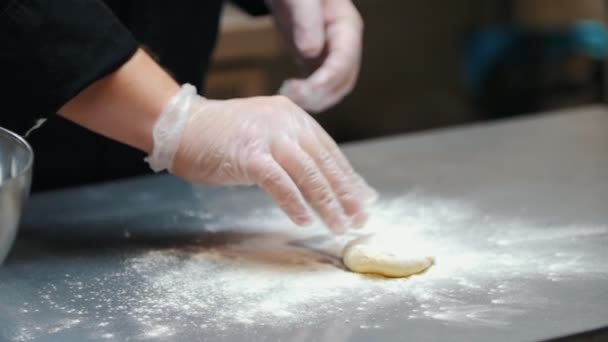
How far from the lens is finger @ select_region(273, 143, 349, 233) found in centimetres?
92

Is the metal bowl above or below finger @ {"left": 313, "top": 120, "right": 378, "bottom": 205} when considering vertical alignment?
below

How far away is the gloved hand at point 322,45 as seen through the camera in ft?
3.72

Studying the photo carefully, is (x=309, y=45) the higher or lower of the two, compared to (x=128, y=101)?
higher

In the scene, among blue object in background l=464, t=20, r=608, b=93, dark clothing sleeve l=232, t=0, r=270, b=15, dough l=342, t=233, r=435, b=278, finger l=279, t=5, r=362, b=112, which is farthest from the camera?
blue object in background l=464, t=20, r=608, b=93

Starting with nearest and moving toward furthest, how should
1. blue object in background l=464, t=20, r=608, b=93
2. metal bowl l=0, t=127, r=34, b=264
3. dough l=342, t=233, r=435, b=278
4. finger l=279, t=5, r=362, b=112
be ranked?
metal bowl l=0, t=127, r=34, b=264 < dough l=342, t=233, r=435, b=278 < finger l=279, t=5, r=362, b=112 < blue object in background l=464, t=20, r=608, b=93

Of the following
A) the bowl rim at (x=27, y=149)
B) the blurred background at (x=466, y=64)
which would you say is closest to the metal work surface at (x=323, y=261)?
the bowl rim at (x=27, y=149)

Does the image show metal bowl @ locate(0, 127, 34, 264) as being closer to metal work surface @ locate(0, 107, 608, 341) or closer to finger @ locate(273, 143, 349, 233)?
metal work surface @ locate(0, 107, 608, 341)

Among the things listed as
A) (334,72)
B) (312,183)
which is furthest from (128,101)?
(334,72)

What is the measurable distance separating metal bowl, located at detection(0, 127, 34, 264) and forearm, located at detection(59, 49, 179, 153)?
0.29ft

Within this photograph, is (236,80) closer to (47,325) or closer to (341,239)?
(341,239)

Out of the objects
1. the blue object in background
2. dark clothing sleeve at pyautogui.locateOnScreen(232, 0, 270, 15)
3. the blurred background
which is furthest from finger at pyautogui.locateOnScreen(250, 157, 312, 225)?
the blue object in background

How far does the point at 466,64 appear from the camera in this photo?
3.17 m

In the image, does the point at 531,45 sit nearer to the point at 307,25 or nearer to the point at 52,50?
the point at 307,25

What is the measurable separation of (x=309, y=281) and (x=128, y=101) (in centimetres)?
28
